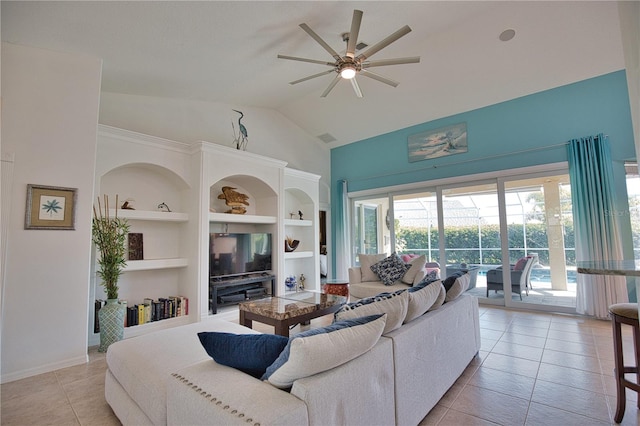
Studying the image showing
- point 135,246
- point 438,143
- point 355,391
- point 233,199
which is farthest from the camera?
point 438,143

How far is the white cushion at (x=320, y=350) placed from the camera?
1162 mm

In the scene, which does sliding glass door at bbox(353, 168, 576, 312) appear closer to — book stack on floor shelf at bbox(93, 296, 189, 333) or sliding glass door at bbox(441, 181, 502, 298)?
sliding glass door at bbox(441, 181, 502, 298)

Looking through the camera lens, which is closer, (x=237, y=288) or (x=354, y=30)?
(x=354, y=30)

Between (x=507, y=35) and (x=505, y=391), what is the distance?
13.6ft

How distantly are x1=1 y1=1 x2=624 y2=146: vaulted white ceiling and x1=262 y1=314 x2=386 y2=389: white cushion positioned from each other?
9.37 feet

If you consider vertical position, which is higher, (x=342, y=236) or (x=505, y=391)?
(x=342, y=236)

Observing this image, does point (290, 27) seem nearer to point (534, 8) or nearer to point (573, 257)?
point (534, 8)

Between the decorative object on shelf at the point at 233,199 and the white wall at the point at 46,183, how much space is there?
1.95m

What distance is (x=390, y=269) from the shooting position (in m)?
4.72

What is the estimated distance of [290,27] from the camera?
3.21 metres

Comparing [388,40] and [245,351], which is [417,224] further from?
[245,351]

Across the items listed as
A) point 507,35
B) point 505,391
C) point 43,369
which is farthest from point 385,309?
point 507,35

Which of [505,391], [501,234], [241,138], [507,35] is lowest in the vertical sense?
[505,391]

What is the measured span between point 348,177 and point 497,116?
321 centimetres
